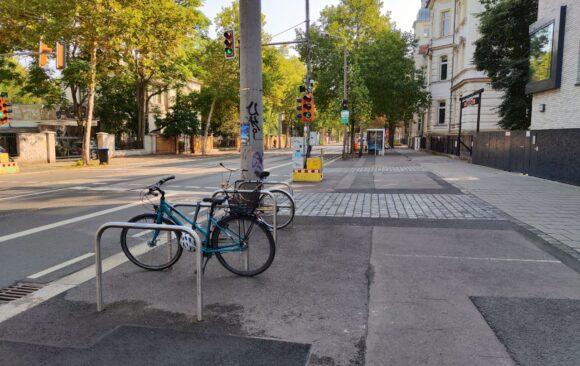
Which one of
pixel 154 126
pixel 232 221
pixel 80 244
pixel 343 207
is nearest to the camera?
pixel 232 221

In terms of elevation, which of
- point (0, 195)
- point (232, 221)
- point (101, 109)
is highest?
point (101, 109)

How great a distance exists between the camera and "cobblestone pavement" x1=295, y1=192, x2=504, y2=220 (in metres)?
9.43

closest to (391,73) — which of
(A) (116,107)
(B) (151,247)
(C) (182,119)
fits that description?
(C) (182,119)

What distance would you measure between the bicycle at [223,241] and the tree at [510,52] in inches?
892

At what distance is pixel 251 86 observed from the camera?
9.68 m

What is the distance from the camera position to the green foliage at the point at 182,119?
4203 cm

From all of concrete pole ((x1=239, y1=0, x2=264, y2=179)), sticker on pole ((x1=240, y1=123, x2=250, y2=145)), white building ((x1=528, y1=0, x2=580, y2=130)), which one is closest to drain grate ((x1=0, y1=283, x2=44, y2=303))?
concrete pole ((x1=239, y1=0, x2=264, y2=179))

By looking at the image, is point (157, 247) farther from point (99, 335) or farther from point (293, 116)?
point (293, 116)

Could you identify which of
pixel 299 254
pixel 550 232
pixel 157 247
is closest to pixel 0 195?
pixel 157 247

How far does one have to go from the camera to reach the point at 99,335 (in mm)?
3826

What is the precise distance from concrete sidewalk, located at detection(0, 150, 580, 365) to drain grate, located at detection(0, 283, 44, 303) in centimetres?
45

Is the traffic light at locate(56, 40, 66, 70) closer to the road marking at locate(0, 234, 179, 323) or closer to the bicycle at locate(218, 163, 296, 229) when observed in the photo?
the bicycle at locate(218, 163, 296, 229)

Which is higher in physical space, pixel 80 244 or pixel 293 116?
pixel 293 116

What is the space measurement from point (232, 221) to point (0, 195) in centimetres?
1136
